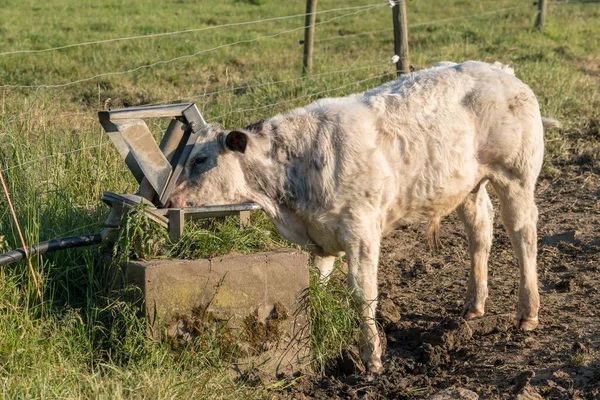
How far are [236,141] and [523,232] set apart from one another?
2427 millimetres

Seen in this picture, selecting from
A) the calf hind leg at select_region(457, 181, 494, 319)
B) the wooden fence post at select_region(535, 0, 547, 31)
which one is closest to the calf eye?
the calf hind leg at select_region(457, 181, 494, 319)

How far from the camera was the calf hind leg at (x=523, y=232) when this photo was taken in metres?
6.56

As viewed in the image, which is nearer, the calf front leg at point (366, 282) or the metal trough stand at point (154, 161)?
the metal trough stand at point (154, 161)

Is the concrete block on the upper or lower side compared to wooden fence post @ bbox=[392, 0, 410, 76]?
lower

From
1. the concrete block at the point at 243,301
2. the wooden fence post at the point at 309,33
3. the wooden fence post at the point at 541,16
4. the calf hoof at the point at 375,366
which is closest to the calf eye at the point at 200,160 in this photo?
the concrete block at the point at 243,301

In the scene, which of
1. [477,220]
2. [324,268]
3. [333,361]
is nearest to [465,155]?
[477,220]

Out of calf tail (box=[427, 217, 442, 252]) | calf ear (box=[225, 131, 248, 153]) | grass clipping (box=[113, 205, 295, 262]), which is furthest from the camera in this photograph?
calf tail (box=[427, 217, 442, 252])

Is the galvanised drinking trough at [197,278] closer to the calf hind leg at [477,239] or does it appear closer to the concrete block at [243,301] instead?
the concrete block at [243,301]

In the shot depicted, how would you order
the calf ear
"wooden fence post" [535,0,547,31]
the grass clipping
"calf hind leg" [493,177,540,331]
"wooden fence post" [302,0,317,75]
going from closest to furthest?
the grass clipping → the calf ear → "calf hind leg" [493,177,540,331] → "wooden fence post" [302,0,317,75] → "wooden fence post" [535,0,547,31]

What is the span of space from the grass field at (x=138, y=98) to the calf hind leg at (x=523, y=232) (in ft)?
5.55

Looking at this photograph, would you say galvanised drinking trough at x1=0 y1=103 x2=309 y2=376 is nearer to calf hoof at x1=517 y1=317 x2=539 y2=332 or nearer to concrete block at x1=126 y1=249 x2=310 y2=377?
concrete block at x1=126 y1=249 x2=310 y2=377

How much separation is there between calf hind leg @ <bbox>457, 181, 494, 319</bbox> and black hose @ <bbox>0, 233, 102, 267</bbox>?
9.59 ft

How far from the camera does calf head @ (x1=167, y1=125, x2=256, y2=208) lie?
5.84 metres

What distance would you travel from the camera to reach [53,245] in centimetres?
554
